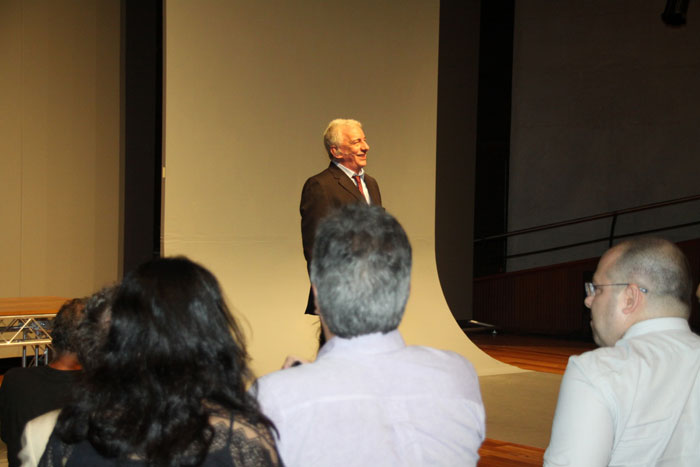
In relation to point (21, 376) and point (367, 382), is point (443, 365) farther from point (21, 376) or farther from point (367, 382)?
point (21, 376)

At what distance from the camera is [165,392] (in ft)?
3.30

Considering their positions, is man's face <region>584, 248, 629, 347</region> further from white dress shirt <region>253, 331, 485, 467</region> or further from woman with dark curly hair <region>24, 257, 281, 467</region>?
woman with dark curly hair <region>24, 257, 281, 467</region>

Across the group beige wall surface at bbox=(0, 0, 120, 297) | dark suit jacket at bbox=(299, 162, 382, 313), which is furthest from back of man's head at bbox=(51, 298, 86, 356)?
beige wall surface at bbox=(0, 0, 120, 297)

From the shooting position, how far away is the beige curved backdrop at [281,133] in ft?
13.7

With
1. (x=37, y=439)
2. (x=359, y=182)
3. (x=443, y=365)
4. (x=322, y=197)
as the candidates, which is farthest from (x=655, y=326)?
(x=359, y=182)

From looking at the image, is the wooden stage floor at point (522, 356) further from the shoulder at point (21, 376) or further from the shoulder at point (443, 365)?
the shoulder at point (443, 365)

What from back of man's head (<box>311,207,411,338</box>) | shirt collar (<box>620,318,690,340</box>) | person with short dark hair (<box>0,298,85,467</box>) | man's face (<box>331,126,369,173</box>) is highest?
man's face (<box>331,126,369,173</box>)

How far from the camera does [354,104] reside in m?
4.97

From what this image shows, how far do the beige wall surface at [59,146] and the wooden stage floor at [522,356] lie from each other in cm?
327

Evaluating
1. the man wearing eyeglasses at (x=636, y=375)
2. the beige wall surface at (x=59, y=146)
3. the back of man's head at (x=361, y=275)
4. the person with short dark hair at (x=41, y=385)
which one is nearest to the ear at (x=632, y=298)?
the man wearing eyeglasses at (x=636, y=375)

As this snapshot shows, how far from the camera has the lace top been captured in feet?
3.24

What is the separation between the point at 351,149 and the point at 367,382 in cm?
263

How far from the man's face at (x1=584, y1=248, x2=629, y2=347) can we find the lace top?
29.2 inches

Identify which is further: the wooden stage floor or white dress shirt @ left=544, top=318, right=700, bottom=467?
the wooden stage floor
